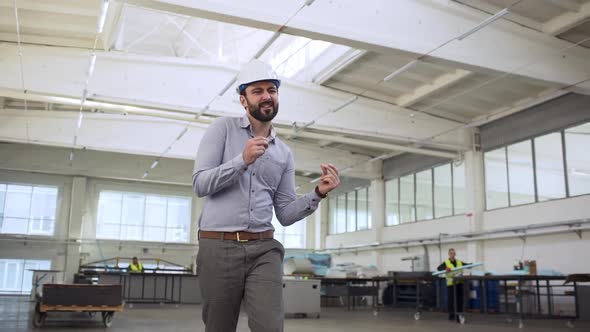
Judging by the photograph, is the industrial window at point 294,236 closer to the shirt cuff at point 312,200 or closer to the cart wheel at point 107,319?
the cart wheel at point 107,319

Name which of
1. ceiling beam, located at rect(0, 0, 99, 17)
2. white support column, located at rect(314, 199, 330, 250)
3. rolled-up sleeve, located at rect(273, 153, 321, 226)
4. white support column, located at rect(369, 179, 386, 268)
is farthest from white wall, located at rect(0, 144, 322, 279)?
rolled-up sleeve, located at rect(273, 153, 321, 226)

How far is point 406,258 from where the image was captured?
1888cm

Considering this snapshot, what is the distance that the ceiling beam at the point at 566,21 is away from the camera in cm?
1041

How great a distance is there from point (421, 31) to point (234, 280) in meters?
8.84

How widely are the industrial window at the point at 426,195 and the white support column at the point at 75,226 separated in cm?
1172

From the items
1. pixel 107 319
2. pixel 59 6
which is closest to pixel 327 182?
pixel 107 319

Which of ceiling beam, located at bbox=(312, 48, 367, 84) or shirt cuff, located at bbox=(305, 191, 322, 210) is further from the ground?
ceiling beam, located at bbox=(312, 48, 367, 84)

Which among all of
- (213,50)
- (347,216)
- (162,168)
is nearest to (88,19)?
(213,50)

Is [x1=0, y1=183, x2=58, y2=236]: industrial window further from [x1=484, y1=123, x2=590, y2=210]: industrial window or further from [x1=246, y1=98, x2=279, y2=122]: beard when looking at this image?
[x1=246, y1=98, x2=279, y2=122]: beard

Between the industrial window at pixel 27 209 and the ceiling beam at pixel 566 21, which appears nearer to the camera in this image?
the ceiling beam at pixel 566 21

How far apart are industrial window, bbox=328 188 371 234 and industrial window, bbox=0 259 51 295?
1169 cm

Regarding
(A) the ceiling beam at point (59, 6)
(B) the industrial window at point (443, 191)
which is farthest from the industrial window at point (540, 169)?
(A) the ceiling beam at point (59, 6)

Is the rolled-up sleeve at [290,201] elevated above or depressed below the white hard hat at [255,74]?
below

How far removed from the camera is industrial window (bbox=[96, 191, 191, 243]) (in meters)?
23.0
